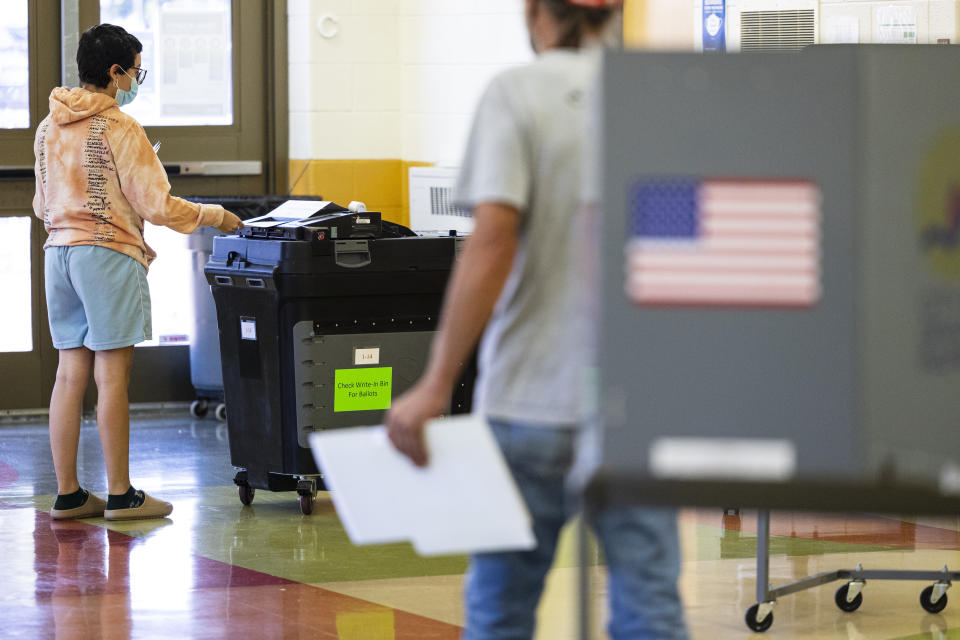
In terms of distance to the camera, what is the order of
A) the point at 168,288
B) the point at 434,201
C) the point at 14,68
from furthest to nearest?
the point at 168,288, the point at 14,68, the point at 434,201

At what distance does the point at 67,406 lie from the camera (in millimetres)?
4586

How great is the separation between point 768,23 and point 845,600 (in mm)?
2442

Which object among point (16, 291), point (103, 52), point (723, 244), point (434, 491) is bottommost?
point (434, 491)

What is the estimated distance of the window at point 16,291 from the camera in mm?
6614

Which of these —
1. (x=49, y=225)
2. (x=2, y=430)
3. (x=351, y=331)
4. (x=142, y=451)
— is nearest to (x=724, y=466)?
(x=351, y=331)

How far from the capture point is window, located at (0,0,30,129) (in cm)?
654

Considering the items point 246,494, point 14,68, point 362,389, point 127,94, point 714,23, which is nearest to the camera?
point 362,389

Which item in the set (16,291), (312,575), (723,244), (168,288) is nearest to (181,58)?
(168,288)

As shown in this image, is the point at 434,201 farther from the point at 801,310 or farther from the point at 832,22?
the point at 801,310

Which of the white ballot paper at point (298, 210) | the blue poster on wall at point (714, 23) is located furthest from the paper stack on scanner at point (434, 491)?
the blue poster on wall at point (714, 23)

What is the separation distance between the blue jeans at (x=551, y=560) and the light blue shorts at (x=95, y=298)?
2792 mm

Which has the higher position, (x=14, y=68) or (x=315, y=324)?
(x=14, y=68)

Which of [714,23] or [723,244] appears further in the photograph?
[714,23]

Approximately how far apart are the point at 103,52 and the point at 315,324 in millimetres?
1125
